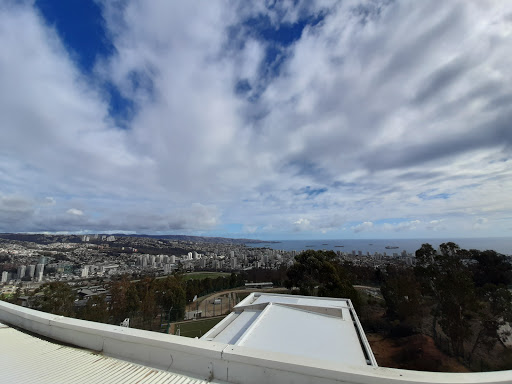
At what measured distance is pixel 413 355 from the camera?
36.7 feet

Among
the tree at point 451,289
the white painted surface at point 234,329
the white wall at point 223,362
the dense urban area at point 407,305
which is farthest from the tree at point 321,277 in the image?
the white wall at point 223,362

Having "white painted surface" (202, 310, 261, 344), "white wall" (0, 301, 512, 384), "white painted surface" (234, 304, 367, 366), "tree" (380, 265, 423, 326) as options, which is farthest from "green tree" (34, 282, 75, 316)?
"tree" (380, 265, 423, 326)

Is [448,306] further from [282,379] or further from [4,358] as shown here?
[4,358]

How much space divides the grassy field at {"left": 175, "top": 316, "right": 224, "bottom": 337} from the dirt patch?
35.2 feet

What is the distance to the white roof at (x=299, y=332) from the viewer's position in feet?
16.2

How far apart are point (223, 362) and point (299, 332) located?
481cm

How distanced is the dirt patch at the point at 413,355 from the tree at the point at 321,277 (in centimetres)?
271

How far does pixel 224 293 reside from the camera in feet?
100

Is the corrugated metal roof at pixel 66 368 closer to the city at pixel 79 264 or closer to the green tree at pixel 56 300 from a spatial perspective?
the green tree at pixel 56 300

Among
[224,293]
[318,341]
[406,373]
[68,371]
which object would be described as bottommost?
[224,293]

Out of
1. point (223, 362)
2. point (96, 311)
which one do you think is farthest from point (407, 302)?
point (96, 311)

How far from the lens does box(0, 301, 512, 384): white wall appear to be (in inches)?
69.1

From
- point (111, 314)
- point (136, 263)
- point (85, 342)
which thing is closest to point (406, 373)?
point (85, 342)

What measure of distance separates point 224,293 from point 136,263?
39479mm
